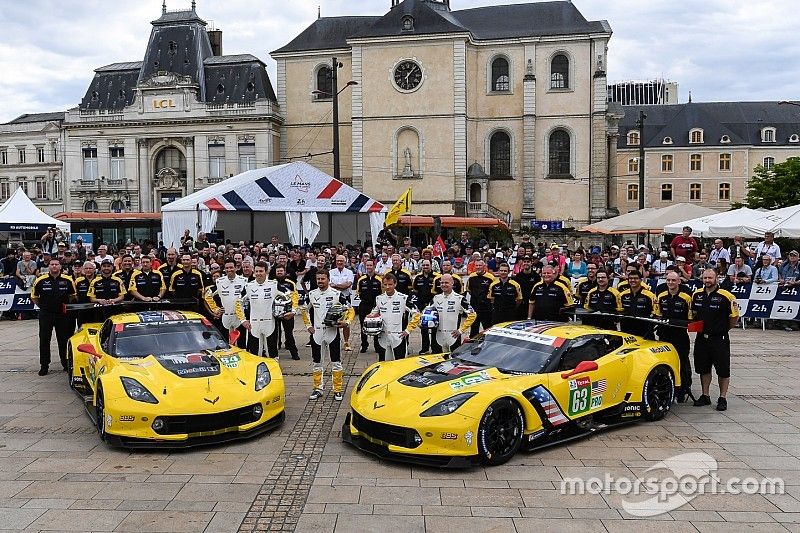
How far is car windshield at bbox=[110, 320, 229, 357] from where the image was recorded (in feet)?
28.7

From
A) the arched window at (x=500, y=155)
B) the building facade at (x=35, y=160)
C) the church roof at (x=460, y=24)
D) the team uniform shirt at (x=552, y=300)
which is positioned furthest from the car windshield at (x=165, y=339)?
the building facade at (x=35, y=160)

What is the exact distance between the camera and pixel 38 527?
5648mm

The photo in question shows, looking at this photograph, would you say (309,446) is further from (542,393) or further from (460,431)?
(542,393)

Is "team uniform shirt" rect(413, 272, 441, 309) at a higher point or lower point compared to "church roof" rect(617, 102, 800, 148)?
lower

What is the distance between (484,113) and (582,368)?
47406 mm

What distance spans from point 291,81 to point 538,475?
53340 mm

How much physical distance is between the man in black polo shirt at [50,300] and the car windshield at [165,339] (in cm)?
323

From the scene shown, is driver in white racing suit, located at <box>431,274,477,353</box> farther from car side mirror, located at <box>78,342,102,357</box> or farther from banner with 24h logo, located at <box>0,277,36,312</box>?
banner with 24h logo, located at <box>0,277,36,312</box>

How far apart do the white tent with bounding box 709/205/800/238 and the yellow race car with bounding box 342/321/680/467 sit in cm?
1038

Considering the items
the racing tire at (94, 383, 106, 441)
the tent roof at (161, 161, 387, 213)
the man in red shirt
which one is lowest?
the racing tire at (94, 383, 106, 441)

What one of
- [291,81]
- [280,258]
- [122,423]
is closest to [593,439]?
[122,423]

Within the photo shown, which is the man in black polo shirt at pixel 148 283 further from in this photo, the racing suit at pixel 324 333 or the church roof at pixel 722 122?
the church roof at pixel 722 122

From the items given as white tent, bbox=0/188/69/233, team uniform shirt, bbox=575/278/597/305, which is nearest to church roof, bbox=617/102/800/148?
white tent, bbox=0/188/69/233

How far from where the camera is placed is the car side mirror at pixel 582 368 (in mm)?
7831
